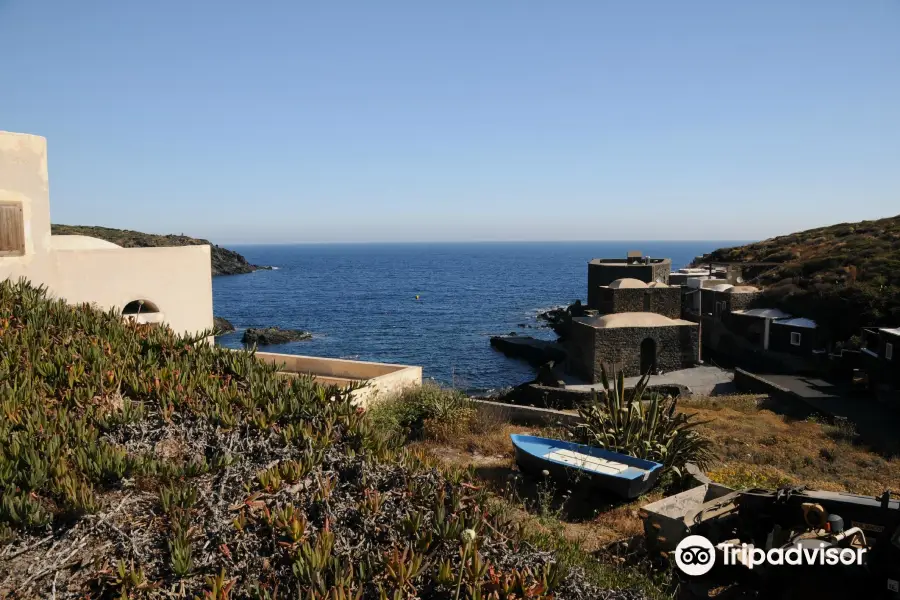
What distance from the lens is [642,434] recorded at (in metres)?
10.2

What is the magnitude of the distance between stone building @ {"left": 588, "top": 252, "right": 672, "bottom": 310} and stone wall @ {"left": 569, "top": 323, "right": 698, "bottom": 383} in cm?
1377

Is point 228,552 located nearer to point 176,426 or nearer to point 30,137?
point 176,426

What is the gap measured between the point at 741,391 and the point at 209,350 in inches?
859

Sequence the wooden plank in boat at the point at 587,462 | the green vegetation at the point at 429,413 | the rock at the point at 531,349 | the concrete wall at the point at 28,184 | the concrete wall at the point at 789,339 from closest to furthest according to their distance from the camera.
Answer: the wooden plank in boat at the point at 587,462 → the green vegetation at the point at 429,413 → the concrete wall at the point at 28,184 → the concrete wall at the point at 789,339 → the rock at the point at 531,349

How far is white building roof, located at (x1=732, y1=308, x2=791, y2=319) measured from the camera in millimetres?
33375

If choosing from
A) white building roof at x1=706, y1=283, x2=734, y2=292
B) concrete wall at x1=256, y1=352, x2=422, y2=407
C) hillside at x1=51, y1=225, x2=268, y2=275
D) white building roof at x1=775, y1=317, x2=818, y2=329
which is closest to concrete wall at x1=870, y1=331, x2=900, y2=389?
white building roof at x1=775, y1=317, x2=818, y2=329

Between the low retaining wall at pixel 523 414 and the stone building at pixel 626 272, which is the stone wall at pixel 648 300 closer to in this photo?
the stone building at pixel 626 272

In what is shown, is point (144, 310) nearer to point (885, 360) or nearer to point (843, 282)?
point (885, 360)

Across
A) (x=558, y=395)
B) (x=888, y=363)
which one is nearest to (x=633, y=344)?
(x=558, y=395)

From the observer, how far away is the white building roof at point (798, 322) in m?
31.0

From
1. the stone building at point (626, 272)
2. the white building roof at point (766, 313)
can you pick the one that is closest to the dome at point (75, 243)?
the white building roof at point (766, 313)

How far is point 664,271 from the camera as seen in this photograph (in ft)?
147

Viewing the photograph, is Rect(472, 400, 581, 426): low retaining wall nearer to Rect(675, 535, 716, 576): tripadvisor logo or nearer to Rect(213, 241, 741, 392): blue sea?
Rect(213, 241, 741, 392): blue sea

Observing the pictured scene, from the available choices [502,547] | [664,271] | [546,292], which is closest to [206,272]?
[502,547]
